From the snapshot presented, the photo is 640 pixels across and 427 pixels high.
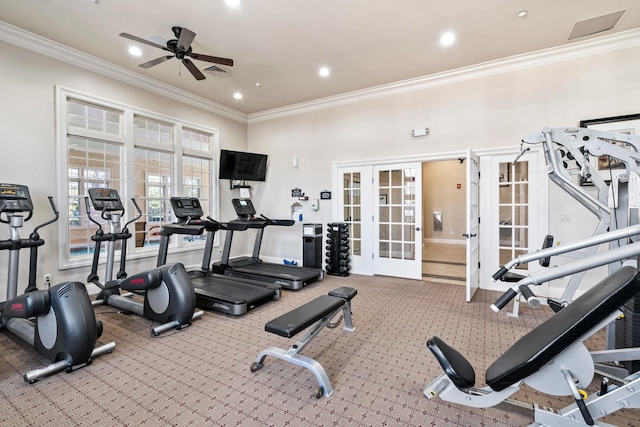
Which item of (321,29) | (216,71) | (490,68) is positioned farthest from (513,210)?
(216,71)

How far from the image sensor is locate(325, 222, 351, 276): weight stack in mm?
5820

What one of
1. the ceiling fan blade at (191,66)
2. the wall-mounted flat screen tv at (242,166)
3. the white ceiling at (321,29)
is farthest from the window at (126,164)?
the ceiling fan blade at (191,66)

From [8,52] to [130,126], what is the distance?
5.14 feet

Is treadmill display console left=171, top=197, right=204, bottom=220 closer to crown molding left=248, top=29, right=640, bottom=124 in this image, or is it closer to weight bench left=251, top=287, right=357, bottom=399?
weight bench left=251, top=287, right=357, bottom=399

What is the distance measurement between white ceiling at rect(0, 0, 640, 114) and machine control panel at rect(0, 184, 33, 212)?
201cm

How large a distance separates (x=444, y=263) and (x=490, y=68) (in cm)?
403

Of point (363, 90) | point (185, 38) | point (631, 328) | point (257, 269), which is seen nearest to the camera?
point (631, 328)

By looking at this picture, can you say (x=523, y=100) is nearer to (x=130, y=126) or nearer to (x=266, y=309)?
(x=266, y=309)

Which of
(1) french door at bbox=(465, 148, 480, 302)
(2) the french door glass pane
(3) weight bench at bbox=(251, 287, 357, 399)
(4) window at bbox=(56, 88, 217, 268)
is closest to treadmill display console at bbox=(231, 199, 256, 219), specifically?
(4) window at bbox=(56, 88, 217, 268)

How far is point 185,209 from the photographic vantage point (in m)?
4.53

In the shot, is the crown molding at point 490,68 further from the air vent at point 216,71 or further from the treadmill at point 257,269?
the treadmill at point 257,269

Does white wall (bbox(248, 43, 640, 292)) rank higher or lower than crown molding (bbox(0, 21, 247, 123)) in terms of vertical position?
lower

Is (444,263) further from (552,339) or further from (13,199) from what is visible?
(13,199)

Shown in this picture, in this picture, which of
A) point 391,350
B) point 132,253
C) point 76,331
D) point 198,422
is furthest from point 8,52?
point 391,350
